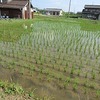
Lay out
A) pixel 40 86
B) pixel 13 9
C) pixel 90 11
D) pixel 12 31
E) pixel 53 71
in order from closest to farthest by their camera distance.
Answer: pixel 40 86, pixel 53 71, pixel 12 31, pixel 13 9, pixel 90 11

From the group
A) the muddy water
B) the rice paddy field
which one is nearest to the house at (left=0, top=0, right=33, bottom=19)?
the rice paddy field

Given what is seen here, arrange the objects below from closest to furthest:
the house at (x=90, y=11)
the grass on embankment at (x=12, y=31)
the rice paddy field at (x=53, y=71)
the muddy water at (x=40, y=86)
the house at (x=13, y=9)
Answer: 1. the muddy water at (x=40, y=86)
2. the rice paddy field at (x=53, y=71)
3. the grass on embankment at (x=12, y=31)
4. the house at (x=13, y=9)
5. the house at (x=90, y=11)

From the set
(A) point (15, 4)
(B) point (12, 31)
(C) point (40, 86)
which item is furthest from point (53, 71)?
(A) point (15, 4)

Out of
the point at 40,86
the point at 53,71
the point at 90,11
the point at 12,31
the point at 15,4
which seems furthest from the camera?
the point at 90,11

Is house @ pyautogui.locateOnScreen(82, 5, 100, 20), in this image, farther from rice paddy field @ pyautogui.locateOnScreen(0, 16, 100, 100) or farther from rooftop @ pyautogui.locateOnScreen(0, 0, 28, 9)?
rice paddy field @ pyautogui.locateOnScreen(0, 16, 100, 100)

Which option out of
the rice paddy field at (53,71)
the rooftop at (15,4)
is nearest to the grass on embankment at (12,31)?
→ the rice paddy field at (53,71)

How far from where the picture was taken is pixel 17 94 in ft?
14.5

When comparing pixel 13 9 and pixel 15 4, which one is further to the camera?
pixel 15 4

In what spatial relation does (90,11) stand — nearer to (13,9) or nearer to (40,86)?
(13,9)

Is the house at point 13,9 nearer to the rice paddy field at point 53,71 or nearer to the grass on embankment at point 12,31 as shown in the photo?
the grass on embankment at point 12,31

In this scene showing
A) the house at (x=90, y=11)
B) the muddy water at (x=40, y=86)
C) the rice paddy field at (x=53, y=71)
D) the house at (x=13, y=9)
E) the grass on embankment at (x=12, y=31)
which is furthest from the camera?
the house at (x=90, y=11)

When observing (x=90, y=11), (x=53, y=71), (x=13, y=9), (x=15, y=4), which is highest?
(x=15, y=4)

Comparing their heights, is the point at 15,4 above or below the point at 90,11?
above

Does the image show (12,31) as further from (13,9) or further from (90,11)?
(90,11)
